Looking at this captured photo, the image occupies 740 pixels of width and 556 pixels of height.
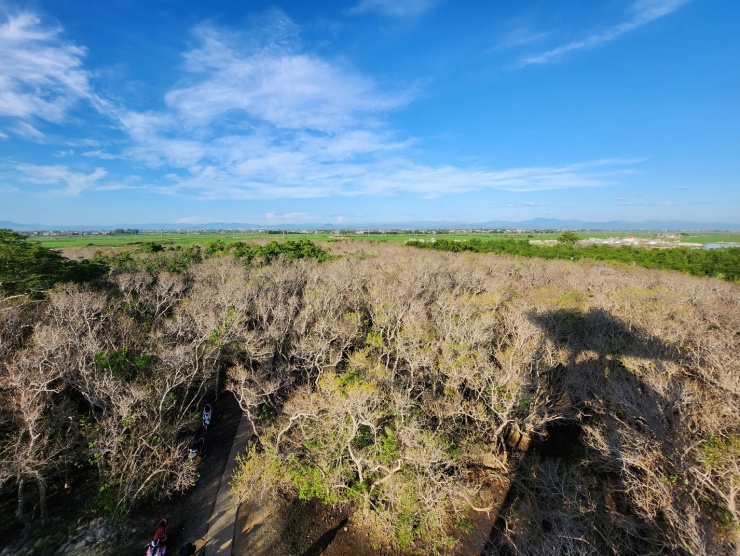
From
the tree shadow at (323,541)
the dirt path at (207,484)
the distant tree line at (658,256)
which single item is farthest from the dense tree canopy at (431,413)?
the distant tree line at (658,256)

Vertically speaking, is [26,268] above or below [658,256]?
above

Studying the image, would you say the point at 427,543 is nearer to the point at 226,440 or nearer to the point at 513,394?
the point at 513,394

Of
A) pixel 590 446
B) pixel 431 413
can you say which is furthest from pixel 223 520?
pixel 590 446

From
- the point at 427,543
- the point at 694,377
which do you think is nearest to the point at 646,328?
the point at 694,377

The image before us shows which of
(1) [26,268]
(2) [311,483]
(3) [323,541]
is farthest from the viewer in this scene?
(1) [26,268]

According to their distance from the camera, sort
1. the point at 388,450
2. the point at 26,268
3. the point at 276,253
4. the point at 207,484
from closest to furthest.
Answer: the point at 388,450, the point at 207,484, the point at 26,268, the point at 276,253

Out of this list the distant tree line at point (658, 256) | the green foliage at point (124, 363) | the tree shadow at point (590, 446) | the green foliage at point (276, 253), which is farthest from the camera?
the green foliage at point (276, 253)

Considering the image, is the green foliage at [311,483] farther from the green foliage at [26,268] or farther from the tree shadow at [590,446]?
the green foliage at [26,268]

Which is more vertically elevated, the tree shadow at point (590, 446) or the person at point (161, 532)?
the tree shadow at point (590, 446)

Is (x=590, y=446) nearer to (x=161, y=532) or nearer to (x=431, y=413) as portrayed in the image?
(x=431, y=413)
